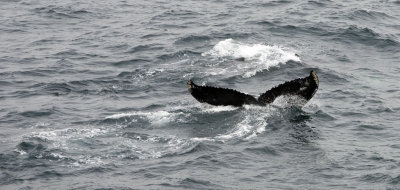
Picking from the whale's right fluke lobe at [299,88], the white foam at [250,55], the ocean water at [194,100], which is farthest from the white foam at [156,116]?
the white foam at [250,55]

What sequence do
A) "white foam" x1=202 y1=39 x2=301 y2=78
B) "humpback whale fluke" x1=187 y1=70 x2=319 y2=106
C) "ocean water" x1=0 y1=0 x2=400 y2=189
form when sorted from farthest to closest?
"white foam" x1=202 y1=39 x2=301 y2=78 < "humpback whale fluke" x1=187 y1=70 x2=319 y2=106 < "ocean water" x1=0 y1=0 x2=400 y2=189

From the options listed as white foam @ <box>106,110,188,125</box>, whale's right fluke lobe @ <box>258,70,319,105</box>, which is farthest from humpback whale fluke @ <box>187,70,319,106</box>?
white foam @ <box>106,110,188,125</box>

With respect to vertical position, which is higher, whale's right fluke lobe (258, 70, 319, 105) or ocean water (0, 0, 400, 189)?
whale's right fluke lobe (258, 70, 319, 105)

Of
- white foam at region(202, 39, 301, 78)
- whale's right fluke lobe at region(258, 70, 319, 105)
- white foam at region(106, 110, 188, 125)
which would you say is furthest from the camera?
white foam at region(202, 39, 301, 78)

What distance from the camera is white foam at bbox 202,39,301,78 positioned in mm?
35809

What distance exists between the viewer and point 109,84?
35312 millimetres

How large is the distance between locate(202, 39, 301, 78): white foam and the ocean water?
0.09 meters

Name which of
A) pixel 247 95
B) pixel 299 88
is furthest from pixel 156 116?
pixel 299 88

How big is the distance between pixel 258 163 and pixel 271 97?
4.21 metres

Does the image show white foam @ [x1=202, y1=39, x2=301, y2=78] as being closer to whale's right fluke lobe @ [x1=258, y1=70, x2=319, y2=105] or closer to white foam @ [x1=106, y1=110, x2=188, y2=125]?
white foam @ [x1=106, y1=110, x2=188, y2=125]

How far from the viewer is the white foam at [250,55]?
35809 millimetres

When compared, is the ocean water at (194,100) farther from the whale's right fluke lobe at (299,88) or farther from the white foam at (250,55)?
the whale's right fluke lobe at (299,88)

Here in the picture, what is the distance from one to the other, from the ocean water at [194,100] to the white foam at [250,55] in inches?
3.6

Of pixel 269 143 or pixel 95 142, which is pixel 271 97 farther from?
pixel 95 142
